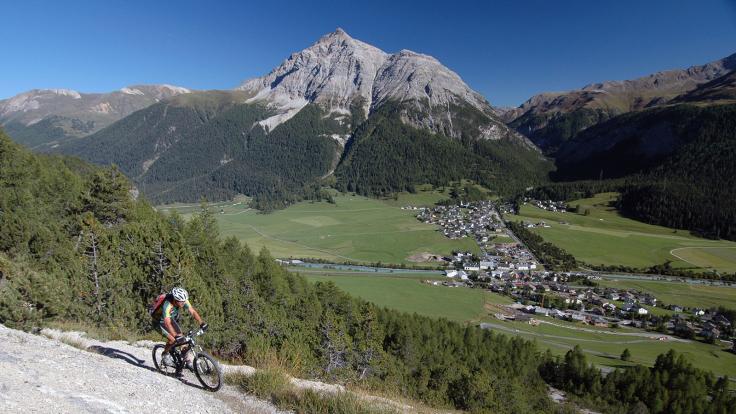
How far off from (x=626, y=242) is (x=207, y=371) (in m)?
145

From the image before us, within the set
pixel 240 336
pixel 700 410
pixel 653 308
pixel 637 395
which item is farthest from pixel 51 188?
pixel 653 308

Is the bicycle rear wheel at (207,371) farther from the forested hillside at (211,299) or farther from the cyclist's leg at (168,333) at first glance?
the forested hillside at (211,299)

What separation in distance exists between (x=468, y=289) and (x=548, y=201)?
130m

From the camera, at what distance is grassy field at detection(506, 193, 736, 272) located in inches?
4273

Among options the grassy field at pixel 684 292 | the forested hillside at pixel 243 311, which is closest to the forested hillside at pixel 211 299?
the forested hillside at pixel 243 311

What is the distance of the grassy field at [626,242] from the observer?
10854 cm

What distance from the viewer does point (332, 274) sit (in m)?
89.4

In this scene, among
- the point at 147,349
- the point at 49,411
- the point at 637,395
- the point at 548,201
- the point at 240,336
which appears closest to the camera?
the point at 49,411

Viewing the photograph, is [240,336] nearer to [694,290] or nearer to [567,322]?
[567,322]

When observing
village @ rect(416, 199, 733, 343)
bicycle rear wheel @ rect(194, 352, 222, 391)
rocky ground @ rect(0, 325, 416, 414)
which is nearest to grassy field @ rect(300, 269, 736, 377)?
village @ rect(416, 199, 733, 343)

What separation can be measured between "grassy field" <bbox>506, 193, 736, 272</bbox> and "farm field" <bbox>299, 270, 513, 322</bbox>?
50.7 metres

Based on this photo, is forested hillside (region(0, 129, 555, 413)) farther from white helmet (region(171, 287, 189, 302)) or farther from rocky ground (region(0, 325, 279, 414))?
white helmet (region(171, 287, 189, 302))

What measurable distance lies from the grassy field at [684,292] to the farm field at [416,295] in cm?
3403

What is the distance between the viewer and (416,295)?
76.1 metres
